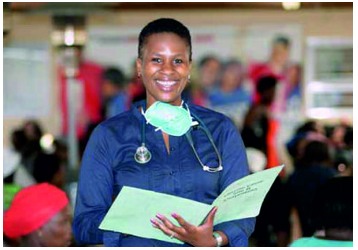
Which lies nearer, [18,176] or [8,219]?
[8,219]

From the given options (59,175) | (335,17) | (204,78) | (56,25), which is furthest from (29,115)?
(59,175)

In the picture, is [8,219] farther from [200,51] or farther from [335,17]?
[335,17]

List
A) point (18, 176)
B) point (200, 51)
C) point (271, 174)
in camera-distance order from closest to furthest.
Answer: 1. point (271, 174)
2. point (18, 176)
3. point (200, 51)

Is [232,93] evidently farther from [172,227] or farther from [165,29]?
[172,227]

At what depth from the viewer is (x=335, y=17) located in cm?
927

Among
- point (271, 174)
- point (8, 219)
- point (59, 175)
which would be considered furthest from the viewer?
point (59, 175)

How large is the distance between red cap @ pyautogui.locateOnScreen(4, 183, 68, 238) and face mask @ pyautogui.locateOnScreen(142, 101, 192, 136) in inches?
44.2

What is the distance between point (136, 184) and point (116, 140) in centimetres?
15

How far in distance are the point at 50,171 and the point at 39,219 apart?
6.26 feet

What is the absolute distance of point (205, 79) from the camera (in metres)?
9.26

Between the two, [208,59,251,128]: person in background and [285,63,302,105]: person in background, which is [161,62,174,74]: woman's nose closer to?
[208,59,251,128]: person in background

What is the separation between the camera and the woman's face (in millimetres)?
2385

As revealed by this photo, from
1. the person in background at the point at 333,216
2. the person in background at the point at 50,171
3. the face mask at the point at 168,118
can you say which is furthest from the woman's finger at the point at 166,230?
the person in background at the point at 50,171

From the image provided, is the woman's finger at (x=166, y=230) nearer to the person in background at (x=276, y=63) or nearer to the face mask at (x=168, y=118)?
the face mask at (x=168, y=118)
